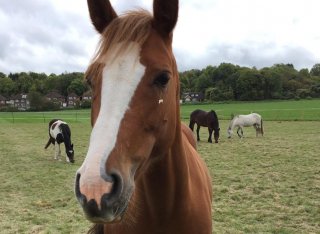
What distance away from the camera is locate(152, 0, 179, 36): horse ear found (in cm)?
196

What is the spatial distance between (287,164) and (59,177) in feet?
22.8

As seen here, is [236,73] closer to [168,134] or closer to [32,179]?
[32,179]

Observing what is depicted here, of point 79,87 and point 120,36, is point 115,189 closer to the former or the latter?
point 120,36

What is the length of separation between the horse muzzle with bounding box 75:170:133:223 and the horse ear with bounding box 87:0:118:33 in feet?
3.42

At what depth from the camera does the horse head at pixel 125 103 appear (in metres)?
1.49

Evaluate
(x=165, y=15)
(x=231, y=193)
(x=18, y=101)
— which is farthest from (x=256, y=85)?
(x=165, y=15)

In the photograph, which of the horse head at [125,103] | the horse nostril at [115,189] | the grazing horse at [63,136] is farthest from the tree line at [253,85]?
the horse nostril at [115,189]


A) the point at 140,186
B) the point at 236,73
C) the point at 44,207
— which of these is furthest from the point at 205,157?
the point at 236,73

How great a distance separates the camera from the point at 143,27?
1.92 m

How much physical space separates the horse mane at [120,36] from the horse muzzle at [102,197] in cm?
61

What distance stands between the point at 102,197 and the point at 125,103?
0.49 meters

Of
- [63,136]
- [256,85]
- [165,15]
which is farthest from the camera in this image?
[256,85]

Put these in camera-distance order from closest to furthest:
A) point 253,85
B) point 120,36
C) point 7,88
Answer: point 120,36 → point 253,85 → point 7,88

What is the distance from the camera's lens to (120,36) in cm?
186
